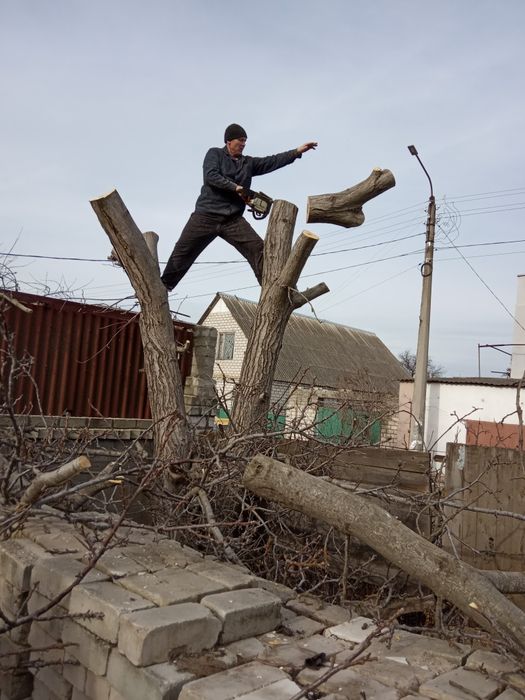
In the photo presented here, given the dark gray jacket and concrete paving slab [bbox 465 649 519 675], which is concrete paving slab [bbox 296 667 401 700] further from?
the dark gray jacket

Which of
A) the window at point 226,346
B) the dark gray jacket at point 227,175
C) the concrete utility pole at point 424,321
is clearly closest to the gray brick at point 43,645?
the dark gray jacket at point 227,175

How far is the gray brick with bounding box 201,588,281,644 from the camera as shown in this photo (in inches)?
103

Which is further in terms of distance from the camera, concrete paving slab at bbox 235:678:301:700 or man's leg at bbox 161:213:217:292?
man's leg at bbox 161:213:217:292

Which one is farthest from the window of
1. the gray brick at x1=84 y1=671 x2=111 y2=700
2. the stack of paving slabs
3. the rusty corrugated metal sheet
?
the gray brick at x1=84 y1=671 x2=111 y2=700

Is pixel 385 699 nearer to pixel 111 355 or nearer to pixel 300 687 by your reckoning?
pixel 300 687

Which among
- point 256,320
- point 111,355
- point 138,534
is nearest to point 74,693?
point 138,534

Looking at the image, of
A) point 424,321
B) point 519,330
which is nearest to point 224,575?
point 424,321

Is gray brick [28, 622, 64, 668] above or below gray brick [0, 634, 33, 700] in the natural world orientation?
above

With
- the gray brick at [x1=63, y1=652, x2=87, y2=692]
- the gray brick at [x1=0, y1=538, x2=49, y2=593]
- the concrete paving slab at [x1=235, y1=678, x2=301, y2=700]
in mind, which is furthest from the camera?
the gray brick at [x1=0, y1=538, x2=49, y2=593]

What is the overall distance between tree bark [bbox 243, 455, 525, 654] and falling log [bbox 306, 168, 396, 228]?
264 cm

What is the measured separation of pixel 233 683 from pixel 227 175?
411 centimetres

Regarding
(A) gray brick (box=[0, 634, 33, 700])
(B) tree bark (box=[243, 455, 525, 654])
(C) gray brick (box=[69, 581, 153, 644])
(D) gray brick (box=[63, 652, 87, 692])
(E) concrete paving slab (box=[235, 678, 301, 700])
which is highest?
(B) tree bark (box=[243, 455, 525, 654])

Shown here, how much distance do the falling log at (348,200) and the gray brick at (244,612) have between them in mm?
3092

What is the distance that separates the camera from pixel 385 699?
218 cm
